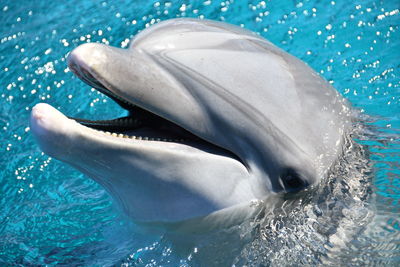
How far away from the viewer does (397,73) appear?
733 centimetres

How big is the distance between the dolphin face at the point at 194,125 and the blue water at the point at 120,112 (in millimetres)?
488

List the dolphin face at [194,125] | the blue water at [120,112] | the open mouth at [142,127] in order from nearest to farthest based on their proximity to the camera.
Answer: the dolphin face at [194,125]
the open mouth at [142,127]
the blue water at [120,112]

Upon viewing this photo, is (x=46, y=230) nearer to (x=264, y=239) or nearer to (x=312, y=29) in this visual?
(x=264, y=239)

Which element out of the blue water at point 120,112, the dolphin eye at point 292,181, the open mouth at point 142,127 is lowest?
the blue water at point 120,112

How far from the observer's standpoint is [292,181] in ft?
13.3

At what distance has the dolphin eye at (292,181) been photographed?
13.1ft

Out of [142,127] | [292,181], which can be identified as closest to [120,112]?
[142,127]

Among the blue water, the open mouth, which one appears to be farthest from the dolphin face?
the blue water

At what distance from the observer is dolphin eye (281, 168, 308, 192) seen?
3.99 metres

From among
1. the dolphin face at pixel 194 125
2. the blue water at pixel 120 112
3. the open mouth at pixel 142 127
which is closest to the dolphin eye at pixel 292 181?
the dolphin face at pixel 194 125

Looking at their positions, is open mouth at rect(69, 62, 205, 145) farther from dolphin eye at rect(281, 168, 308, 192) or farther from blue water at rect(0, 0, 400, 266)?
blue water at rect(0, 0, 400, 266)

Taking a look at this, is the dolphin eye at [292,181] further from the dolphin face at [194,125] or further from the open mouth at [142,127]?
the open mouth at [142,127]

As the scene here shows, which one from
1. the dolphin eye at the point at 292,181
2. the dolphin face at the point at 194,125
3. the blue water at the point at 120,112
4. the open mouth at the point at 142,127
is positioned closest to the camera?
the dolphin face at the point at 194,125

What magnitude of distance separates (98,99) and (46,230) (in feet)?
8.05
